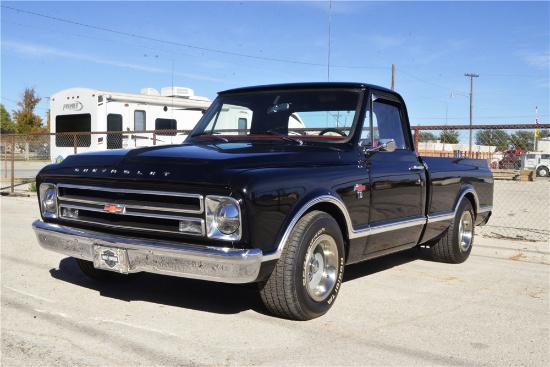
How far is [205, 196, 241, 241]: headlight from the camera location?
386 cm

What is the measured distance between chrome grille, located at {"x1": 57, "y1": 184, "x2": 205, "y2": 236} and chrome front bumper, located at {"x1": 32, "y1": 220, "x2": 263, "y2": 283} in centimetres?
12

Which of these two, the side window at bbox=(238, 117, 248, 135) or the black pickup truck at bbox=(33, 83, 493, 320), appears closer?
the black pickup truck at bbox=(33, 83, 493, 320)

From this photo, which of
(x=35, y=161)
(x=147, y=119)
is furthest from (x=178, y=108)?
(x=35, y=161)

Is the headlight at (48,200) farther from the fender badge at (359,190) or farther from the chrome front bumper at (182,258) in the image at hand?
the fender badge at (359,190)

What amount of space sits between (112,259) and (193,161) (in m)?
0.91

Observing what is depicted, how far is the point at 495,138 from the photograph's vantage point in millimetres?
11297

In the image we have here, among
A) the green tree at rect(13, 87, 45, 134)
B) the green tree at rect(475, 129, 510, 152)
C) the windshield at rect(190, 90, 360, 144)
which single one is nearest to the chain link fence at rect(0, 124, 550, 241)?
the green tree at rect(475, 129, 510, 152)

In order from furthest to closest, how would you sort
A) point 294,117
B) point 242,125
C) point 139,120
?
point 139,120 → point 242,125 → point 294,117

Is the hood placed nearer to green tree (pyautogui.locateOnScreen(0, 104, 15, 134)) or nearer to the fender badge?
the fender badge

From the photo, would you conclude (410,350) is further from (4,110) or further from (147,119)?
(4,110)

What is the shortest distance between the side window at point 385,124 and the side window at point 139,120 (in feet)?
37.5

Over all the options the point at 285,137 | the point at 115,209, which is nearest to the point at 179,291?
the point at 115,209

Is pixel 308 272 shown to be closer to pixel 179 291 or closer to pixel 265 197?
pixel 265 197

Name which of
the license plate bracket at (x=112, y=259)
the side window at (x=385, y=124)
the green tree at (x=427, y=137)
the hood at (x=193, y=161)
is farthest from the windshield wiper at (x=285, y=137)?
the green tree at (x=427, y=137)
